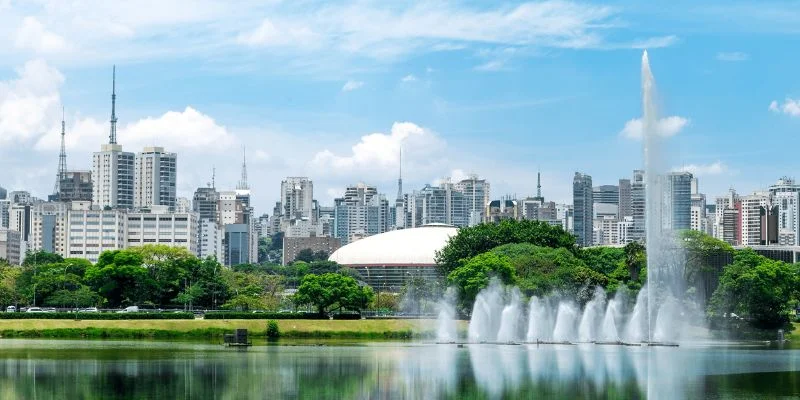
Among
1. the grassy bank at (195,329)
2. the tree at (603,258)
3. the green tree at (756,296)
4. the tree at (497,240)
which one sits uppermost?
the tree at (497,240)

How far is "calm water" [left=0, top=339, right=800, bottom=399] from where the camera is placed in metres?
52.4

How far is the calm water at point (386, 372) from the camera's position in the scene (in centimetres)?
5241

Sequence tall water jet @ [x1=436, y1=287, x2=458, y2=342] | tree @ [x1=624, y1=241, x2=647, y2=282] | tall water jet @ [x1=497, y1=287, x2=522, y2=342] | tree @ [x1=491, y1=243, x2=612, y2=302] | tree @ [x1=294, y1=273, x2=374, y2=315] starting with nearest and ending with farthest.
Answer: tall water jet @ [x1=497, y1=287, x2=522, y2=342], tall water jet @ [x1=436, y1=287, x2=458, y2=342], tree @ [x1=491, y1=243, x2=612, y2=302], tree @ [x1=294, y1=273, x2=374, y2=315], tree @ [x1=624, y1=241, x2=647, y2=282]

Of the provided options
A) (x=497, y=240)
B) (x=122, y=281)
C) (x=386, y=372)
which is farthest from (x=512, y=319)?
(x=386, y=372)

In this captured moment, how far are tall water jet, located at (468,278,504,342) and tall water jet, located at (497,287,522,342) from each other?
73 centimetres

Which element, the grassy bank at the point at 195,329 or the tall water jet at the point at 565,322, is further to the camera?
the tall water jet at the point at 565,322

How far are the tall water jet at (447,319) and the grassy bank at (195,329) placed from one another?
3.44 ft

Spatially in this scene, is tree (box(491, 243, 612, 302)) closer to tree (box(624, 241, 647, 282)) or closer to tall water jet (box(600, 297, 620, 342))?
tall water jet (box(600, 297, 620, 342))

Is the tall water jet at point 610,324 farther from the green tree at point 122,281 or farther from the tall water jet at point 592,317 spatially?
the green tree at point 122,281

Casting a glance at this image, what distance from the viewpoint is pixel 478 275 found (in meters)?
Answer: 110

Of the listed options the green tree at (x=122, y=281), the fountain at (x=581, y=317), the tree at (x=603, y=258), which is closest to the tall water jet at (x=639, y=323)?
the fountain at (x=581, y=317)

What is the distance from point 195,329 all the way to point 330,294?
13.6 metres

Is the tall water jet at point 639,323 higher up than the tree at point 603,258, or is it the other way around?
the tree at point 603,258

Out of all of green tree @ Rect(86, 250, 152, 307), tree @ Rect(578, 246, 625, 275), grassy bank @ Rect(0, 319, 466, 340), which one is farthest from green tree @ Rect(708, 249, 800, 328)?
green tree @ Rect(86, 250, 152, 307)
